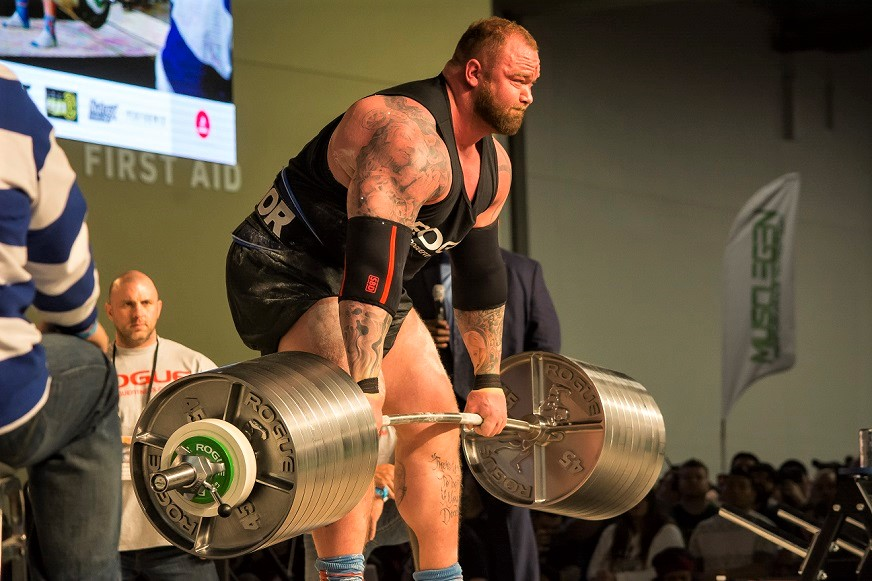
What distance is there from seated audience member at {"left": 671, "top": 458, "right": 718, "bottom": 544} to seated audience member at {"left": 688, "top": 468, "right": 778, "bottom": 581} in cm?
21

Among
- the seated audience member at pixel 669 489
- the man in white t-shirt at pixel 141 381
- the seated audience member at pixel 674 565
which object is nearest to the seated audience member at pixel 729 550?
the seated audience member at pixel 674 565

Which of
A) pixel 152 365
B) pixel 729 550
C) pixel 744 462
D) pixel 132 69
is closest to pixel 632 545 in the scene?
pixel 729 550

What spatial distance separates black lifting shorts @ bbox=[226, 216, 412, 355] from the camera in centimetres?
293

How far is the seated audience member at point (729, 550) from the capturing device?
5.99 m

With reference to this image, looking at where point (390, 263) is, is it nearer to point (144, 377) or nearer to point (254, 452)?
point (254, 452)

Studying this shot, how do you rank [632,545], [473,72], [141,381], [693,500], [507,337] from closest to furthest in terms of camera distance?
[473,72] < [141,381] < [507,337] < [632,545] < [693,500]

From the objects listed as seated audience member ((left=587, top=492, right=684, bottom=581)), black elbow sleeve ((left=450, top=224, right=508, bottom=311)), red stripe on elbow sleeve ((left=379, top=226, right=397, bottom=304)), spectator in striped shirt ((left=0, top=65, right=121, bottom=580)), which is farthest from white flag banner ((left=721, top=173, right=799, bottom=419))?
spectator in striped shirt ((left=0, top=65, right=121, bottom=580))

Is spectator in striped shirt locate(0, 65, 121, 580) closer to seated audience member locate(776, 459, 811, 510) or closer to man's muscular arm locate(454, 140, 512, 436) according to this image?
man's muscular arm locate(454, 140, 512, 436)

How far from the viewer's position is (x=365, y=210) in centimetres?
266

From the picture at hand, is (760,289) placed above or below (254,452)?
above

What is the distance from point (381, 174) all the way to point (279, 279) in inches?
17.4

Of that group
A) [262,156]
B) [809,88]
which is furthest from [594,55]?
[262,156]

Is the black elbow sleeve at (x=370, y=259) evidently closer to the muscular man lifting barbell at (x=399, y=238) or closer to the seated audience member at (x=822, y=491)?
the muscular man lifting barbell at (x=399, y=238)

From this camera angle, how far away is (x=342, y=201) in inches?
115
